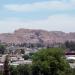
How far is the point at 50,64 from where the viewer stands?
29.4 meters

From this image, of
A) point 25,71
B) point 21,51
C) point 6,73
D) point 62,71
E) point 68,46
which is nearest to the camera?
point 6,73

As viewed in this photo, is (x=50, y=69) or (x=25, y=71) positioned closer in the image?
(x=50, y=69)

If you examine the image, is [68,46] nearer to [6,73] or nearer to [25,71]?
[25,71]

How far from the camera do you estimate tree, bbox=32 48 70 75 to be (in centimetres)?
2861

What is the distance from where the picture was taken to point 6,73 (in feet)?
18.0

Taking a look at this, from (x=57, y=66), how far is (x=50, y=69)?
2.19 ft

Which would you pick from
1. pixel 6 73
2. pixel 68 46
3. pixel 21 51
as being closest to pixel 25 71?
pixel 6 73

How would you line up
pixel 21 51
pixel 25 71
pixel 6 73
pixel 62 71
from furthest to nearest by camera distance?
pixel 21 51
pixel 25 71
pixel 62 71
pixel 6 73

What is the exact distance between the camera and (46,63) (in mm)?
29266

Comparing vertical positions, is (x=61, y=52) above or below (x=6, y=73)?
below

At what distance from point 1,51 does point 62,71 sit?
70.0m

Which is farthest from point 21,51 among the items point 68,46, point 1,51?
point 68,46

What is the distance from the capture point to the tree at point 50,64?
28609 mm

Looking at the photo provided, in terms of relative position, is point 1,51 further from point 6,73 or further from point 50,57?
point 6,73
